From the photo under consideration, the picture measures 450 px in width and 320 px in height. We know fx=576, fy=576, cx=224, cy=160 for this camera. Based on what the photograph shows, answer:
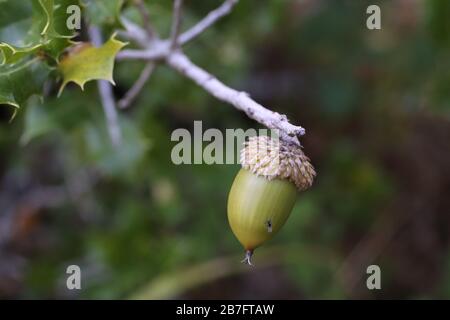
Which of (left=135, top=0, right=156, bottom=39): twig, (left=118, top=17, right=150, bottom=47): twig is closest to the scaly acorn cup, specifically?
(left=135, top=0, right=156, bottom=39): twig

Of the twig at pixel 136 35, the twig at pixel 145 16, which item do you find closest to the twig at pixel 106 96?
the twig at pixel 136 35

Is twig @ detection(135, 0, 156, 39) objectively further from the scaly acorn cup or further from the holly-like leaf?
the scaly acorn cup

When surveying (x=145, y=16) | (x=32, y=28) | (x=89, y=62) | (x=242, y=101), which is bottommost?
(x=242, y=101)

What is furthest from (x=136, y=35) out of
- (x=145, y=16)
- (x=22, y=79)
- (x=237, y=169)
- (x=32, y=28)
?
(x=237, y=169)

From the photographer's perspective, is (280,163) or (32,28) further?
(32,28)

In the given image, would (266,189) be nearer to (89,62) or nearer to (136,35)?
(89,62)

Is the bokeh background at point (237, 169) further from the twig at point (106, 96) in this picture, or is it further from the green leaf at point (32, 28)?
the green leaf at point (32, 28)
